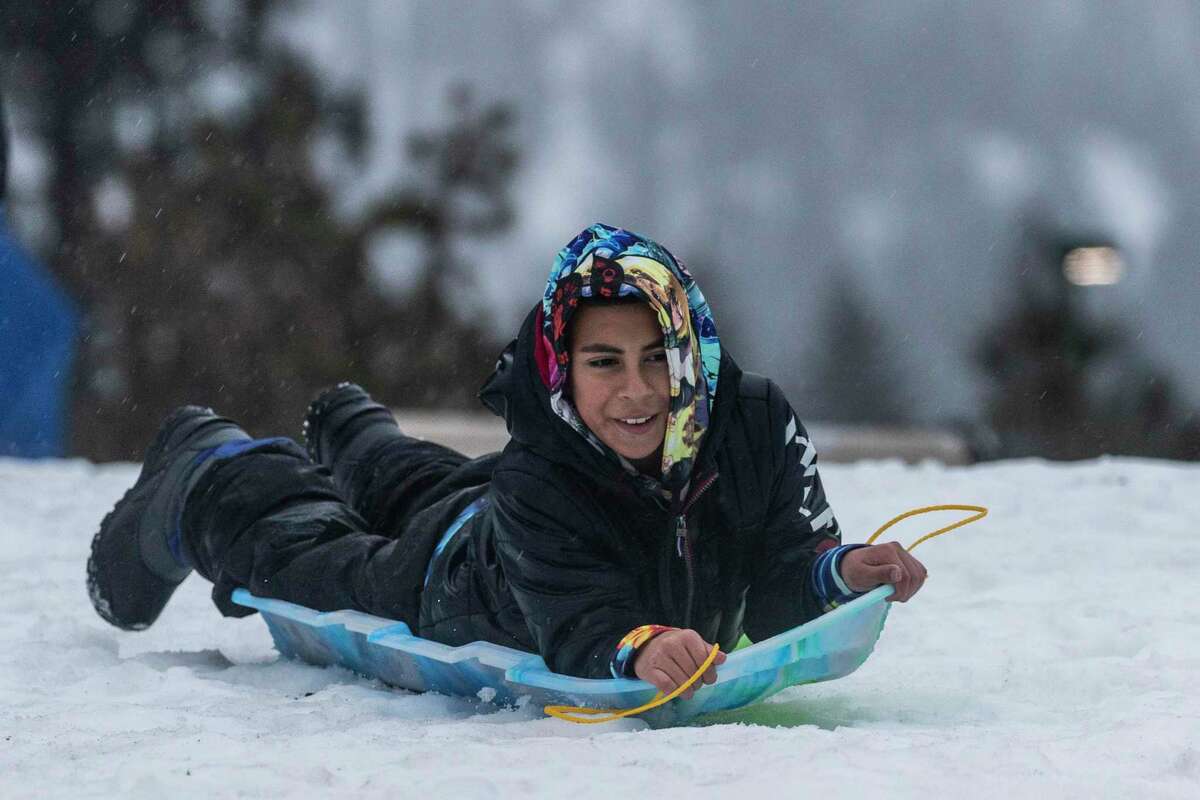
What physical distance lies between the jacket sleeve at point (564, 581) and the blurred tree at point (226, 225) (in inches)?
535

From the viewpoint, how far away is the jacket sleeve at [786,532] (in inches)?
89.1

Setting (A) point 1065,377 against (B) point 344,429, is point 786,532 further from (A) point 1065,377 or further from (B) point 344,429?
(A) point 1065,377

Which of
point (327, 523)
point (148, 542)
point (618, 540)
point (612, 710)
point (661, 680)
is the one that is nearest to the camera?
point (661, 680)

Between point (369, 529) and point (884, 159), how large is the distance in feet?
102

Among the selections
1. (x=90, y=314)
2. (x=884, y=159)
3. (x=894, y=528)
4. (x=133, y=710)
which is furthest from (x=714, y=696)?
(x=884, y=159)

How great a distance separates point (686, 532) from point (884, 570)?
299mm

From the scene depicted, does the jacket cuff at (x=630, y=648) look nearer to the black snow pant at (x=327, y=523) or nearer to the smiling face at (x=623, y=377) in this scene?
the smiling face at (x=623, y=377)

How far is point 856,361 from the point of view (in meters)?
37.8

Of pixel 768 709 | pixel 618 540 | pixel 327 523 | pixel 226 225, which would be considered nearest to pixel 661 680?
pixel 618 540

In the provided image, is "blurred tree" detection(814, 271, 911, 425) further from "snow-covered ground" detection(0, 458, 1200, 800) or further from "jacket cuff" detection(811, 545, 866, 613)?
"jacket cuff" detection(811, 545, 866, 613)

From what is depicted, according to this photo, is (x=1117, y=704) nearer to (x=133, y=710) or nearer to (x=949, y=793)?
(x=949, y=793)

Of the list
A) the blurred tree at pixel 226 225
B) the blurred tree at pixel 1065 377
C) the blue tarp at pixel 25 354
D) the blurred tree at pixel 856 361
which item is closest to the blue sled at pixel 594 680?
the blue tarp at pixel 25 354

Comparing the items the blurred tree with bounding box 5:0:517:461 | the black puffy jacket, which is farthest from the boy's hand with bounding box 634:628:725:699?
the blurred tree with bounding box 5:0:517:461

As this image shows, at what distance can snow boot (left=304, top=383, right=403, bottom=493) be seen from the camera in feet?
10.2
